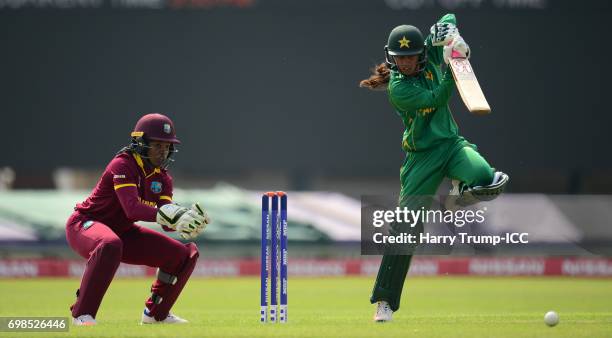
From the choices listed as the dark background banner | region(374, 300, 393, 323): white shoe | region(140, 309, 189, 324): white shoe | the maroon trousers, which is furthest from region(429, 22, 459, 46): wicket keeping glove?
the dark background banner

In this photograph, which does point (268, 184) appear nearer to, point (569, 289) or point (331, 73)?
point (331, 73)

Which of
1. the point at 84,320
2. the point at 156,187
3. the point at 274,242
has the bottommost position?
the point at 84,320

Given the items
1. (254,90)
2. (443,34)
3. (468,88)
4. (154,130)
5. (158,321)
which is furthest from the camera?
(254,90)

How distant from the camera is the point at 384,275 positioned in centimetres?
559

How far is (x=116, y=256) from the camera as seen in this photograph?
18.2ft

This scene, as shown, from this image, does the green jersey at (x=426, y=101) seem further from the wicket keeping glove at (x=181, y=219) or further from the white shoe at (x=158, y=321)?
the white shoe at (x=158, y=321)

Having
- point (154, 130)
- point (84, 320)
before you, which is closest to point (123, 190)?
point (154, 130)

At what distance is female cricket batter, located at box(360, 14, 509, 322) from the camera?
18.0 ft

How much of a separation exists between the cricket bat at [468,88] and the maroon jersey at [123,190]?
5.66ft

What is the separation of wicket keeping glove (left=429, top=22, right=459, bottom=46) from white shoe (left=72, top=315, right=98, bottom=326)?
7.72 feet

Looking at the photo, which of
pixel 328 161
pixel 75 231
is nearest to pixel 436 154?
pixel 75 231

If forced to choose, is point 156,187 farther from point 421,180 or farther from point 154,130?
point 421,180

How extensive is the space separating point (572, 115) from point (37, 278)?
289 inches

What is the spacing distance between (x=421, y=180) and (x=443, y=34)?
79 centimetres
